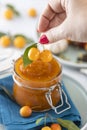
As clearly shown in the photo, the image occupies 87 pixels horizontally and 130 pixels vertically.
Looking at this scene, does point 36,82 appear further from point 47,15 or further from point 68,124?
point 47,15

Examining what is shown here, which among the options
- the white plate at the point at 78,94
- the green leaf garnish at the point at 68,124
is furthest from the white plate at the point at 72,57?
the green leaf garnish at the point at 68,124

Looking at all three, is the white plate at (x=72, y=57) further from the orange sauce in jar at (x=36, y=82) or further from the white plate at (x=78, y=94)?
the orange sauce in jar at (x=36, y=82)

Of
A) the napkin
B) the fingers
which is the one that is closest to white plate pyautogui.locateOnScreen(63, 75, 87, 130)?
the napkin

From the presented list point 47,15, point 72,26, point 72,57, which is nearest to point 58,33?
point 72,26

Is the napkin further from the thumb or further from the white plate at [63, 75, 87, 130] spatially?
the thumb

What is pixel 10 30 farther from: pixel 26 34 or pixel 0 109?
pixel 0 109

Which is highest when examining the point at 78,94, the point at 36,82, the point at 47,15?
the point at 47,15
